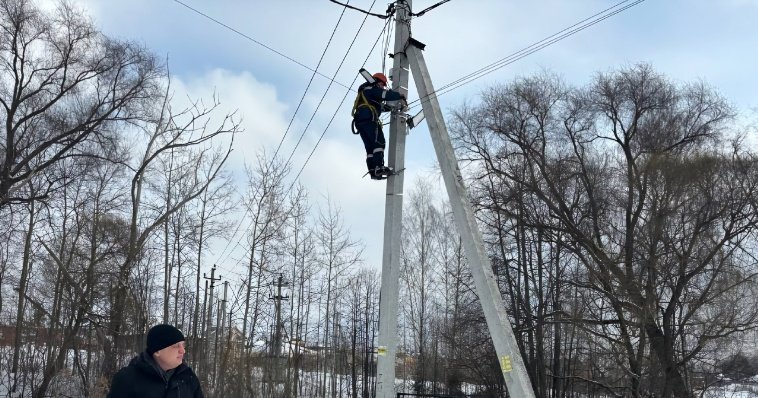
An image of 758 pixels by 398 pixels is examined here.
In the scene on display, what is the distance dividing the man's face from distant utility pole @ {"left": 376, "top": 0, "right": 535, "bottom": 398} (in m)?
2.49

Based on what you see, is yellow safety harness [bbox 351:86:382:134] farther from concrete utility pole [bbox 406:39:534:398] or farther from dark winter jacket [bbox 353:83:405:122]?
concrete utility pole [bbox 406:39:534:398]

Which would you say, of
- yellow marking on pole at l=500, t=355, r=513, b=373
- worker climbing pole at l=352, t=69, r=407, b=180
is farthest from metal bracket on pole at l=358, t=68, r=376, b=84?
yellow marking on pole at l=500, t=355, r=513, b=373

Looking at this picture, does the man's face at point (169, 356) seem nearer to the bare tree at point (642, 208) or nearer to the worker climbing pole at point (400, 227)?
the worker climbing pole at point (400, 227)

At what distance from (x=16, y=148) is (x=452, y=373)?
68.2ft

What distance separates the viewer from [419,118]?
672 cm

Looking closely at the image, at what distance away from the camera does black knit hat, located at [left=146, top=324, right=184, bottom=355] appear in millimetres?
3379

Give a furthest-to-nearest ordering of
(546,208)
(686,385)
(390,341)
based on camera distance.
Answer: (546,208)
(686,385)
(390,341)

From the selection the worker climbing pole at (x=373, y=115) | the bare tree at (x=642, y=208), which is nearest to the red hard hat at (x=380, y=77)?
the worker climbing pole at (x=373, y=115)

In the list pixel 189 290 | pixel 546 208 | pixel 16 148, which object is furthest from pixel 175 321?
pixel 546 208

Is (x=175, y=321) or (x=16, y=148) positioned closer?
(x=16, y=148)

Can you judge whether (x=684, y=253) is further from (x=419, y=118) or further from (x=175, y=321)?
(x=175, y=321)

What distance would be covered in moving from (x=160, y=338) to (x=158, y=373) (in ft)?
0.63

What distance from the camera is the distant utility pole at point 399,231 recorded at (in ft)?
15.6

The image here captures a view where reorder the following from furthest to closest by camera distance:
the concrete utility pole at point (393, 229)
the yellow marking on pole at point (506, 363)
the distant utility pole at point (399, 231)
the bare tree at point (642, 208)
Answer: the bare tree at point (642, 208) → the concrete utility pole at point (393, 229) → the distant utility pole at point (399, 231) → the yellow marking on pole at point (506, 363)
